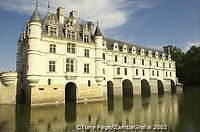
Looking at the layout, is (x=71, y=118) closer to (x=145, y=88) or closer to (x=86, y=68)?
(x=86, y=68)

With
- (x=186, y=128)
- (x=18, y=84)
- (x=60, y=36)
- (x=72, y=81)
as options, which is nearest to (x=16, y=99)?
(x=18, y=84)

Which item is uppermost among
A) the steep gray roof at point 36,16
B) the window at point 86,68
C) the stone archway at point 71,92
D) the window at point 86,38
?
the steep gray roof at point 36,16

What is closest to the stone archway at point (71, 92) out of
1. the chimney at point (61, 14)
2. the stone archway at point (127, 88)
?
the chimney at point (61, 14)

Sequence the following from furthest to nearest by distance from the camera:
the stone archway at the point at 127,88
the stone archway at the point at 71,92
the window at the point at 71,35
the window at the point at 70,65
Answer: the stone archway at the point at 127,88 < the stone archway at the point at 71,92 < the window at the point at 71,35 < the window at the point at 70,65

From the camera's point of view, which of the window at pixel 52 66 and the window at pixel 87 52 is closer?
the window at pixel 52 66

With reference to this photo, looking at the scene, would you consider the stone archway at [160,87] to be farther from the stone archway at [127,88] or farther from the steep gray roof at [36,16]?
the steep gray roof at [36,16]

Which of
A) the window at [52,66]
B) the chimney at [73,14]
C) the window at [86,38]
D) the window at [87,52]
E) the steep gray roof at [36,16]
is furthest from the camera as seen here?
the chimney at [73,14]

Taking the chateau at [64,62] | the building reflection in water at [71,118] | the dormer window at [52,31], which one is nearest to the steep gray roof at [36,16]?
the chateau at [64,62]

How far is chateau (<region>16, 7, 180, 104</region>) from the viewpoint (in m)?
26.5

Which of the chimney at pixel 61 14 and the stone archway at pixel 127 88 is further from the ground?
the chimney at pixel 61 14

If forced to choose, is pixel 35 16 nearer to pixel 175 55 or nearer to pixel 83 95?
pixel 83 95

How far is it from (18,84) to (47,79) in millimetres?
4476

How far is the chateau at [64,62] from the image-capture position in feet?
86.9

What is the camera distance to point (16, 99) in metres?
28.5
